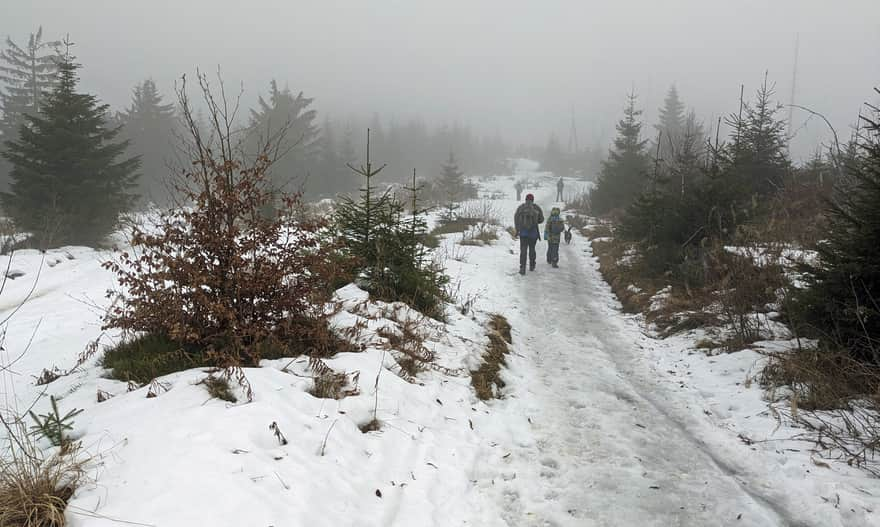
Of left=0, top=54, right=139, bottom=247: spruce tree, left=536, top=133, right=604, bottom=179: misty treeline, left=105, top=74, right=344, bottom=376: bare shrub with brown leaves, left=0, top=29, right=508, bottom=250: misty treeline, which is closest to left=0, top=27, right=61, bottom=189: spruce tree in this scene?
left=0, top=29, right=508, bottom=250: misty treeline

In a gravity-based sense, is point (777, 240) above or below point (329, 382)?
above

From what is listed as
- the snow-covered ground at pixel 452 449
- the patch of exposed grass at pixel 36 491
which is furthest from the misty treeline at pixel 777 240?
the patch of exposed grass at pixel 36 491

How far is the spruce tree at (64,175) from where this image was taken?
15.5 m

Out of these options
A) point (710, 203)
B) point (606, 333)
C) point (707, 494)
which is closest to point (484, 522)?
point (707, 494)

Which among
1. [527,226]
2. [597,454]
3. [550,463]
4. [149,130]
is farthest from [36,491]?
[149,130]

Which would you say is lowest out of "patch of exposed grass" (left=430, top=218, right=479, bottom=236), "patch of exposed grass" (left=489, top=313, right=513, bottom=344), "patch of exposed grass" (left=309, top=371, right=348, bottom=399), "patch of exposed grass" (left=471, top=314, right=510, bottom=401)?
"patch of exposed grass" (left=489, top=313, right=513, bottom=344)

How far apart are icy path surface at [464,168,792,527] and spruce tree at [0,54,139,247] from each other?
56.1ft

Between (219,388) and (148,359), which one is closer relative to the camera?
(219,388)

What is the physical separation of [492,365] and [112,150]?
18642mm

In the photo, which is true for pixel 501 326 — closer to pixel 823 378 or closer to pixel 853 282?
pixel 823 378

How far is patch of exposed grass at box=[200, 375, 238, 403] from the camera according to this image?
357cm

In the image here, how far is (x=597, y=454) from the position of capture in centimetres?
420

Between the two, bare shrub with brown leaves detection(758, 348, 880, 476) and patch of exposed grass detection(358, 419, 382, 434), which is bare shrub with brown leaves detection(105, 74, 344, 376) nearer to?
patch of exposed grass detection(358, 419, 382, 434)

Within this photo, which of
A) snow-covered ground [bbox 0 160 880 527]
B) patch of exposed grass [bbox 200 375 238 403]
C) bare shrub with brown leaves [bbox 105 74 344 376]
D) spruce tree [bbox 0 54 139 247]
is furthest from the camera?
spruce tree [bbox 0 54 139 247]
